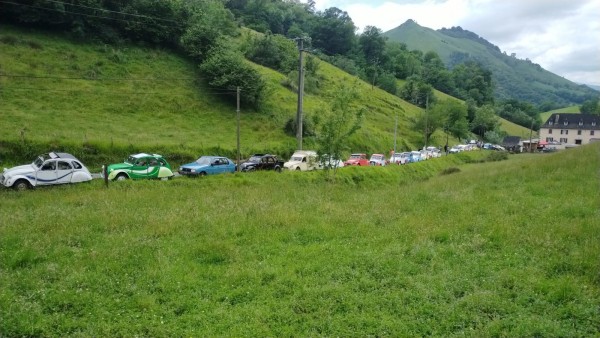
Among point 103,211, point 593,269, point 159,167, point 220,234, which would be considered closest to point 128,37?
point 159,167

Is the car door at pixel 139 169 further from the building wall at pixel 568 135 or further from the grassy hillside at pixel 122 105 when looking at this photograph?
the building wall at pixel 568 135

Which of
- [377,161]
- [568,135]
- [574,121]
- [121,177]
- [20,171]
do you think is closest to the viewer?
[20,171]

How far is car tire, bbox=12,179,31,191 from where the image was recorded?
2002 centimetres

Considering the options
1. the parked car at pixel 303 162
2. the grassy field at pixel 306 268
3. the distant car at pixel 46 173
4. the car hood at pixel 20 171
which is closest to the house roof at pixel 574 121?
the parked car at pixel 303 162

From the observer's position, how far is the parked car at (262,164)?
3106cm

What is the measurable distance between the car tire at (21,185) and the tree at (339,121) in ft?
61.7

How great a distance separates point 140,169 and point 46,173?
5195 millimetres

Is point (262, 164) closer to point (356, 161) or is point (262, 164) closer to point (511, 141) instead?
point (356, 161)

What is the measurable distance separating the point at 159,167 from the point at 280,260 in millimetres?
18231

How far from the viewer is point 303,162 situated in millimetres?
34156

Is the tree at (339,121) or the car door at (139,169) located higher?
the tree at (339,121)

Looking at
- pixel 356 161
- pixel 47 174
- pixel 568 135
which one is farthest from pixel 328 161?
pixel 568 135

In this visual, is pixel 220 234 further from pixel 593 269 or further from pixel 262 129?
pixel 262 129

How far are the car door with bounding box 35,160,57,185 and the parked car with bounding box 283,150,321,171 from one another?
57.0ft
